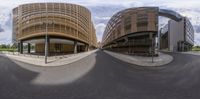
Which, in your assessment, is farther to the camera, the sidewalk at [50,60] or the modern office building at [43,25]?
the modern office building at [43,25]

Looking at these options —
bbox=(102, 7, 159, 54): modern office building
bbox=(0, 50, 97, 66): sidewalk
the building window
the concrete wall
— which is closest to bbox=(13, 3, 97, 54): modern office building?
bbox=(0, 50, 97, 66): sidewalk

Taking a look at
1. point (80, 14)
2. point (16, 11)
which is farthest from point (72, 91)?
point (80, 14)

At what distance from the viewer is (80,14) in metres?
74.2

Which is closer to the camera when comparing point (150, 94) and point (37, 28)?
point (150, 94)

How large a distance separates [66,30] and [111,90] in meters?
54.1

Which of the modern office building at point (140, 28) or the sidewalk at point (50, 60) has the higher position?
the modern office building at point (140, 28)

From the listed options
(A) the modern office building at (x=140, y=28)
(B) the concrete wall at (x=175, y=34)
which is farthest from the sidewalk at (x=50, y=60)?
(B) the concrete wall at (x=175, y=34)

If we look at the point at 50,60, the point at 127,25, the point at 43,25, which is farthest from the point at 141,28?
the point at 50,60

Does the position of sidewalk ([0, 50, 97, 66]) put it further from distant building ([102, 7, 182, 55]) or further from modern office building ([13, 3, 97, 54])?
distant building ([102, 7, 182, 55])

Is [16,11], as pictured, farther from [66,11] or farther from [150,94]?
[150,94]

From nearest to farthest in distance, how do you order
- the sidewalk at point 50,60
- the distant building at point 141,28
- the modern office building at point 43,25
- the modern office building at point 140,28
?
the sidewalk at point 50,60 < the distant building at point 141,28 < the modern office building at point 140,28 < the modern office building at point 43,25

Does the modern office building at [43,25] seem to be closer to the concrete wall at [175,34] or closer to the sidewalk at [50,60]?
the sidewalk at [50,60]

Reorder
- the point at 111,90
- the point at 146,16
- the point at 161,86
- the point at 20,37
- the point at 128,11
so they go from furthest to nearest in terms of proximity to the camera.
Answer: the point at 20,37, the point at 128,11, the point at 146,16, the point at 161,86, the point at 111,90

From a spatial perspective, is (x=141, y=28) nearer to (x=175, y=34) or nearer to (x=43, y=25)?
(x=43, y=25)
